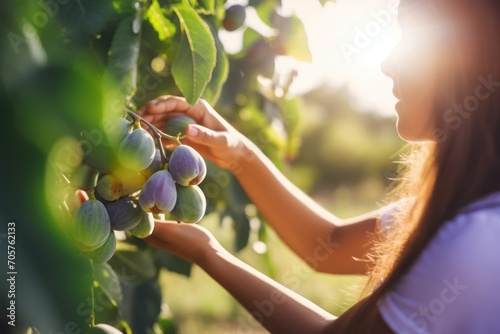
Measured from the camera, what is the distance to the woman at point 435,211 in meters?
0.94

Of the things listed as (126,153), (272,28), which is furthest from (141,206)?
(272,28)

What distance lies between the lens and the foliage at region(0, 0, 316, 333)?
54 cm

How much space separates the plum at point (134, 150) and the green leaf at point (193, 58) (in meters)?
0.22

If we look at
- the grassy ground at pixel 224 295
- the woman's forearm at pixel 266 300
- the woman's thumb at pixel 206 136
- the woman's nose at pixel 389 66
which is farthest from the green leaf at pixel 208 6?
the grassy ground at pixel 224 295

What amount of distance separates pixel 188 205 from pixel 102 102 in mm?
357

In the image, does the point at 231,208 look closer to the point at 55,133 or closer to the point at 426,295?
the point at 426,295

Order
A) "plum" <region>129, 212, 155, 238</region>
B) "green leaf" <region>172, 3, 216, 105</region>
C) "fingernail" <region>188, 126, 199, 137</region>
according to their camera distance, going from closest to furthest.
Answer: "plum" <region>129, 212, 155, 238</region>
"green leaf" <region>172, 3, 216, 105</region>
"fingernail" <region>188, 126, 199, 137</region>

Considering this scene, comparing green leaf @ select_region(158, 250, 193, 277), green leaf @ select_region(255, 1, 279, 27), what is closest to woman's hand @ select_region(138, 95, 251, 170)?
green leaf @ select_region(158, 250, 193, 277)

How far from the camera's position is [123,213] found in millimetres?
890

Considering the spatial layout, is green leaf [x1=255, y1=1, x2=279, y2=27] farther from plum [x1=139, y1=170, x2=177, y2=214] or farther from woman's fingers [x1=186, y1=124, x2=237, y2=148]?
plum [x1=139, y1=170, x2=177, y2=214]

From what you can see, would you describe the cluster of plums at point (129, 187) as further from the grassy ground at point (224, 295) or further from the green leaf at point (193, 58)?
the grassy ground at point (224, 295)

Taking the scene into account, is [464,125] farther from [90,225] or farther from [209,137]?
[90,225]

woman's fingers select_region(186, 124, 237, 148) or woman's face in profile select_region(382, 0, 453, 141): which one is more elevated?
woman's face in profile select_region(382, 0, 453, 141)

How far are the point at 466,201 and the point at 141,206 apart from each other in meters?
0.50
